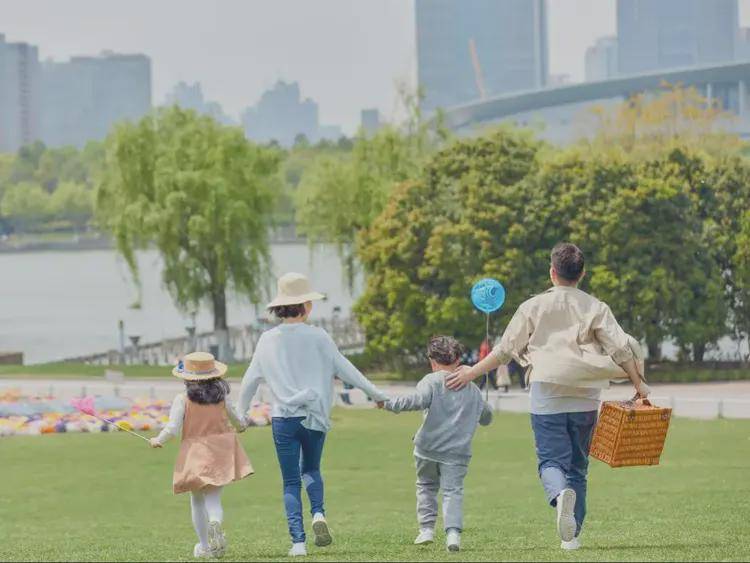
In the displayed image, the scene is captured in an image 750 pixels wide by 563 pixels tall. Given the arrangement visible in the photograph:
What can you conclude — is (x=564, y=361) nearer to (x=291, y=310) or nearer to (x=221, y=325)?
(x=291, y=310)

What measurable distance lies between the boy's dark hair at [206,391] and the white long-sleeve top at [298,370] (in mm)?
163

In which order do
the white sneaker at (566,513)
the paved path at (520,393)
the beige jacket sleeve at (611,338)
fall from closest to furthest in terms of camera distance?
the white sneaker at (566,513), the beige jacket sleeve at (611,338), the paved path at (520,393)

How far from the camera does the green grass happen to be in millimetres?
10547

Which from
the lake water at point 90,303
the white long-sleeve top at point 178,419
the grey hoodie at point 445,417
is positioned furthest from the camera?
the lake water at point 90,303

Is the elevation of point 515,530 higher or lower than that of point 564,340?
lower

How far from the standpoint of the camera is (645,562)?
28.8 ft

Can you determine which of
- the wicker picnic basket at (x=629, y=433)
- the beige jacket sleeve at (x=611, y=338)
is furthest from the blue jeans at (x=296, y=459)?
the beige jacket sleeve at (x=611, y=338)

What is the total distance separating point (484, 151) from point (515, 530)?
97.7 ft

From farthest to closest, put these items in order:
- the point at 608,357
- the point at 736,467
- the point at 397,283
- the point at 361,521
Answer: the point at 397,283 → the point at 736,467 → the point at 361,521 → the point at 608,357

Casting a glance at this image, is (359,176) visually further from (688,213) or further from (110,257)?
(110,257)

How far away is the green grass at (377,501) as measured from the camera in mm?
10547

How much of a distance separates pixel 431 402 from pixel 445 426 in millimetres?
184

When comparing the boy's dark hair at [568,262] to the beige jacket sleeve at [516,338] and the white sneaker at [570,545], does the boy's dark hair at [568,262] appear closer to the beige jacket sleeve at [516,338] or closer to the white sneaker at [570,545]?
the beige jacket sleeve at [516,338]

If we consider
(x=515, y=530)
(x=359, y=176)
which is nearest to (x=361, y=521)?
(x=515, y=530)
